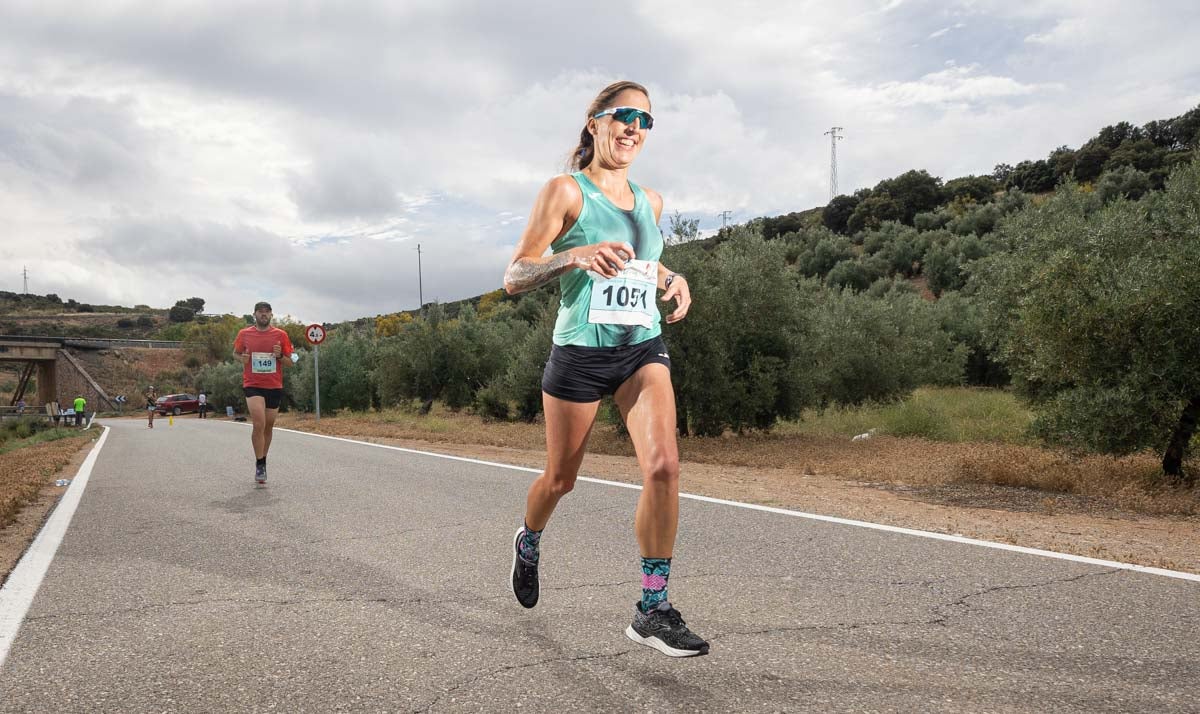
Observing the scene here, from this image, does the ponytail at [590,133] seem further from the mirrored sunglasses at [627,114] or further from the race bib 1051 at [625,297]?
the race bib 1051 at [625,297]

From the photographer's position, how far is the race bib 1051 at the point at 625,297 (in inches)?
128

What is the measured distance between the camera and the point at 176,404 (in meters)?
63.4

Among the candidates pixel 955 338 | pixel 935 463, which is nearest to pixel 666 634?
pixel 935 463

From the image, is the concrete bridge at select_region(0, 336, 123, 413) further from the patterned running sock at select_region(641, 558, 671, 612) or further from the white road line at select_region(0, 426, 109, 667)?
the patterned running sock at select_region(641, 558, 671, 612)

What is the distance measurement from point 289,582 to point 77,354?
332ft

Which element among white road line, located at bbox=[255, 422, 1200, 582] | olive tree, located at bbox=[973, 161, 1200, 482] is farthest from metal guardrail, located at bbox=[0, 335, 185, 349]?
olive tree, located at bbox=[973, 161, 1200, 482]

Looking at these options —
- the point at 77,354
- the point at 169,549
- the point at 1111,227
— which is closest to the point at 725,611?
the point at 169,549

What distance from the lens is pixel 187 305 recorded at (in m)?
183

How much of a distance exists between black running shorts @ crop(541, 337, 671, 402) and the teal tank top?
0.10 ft

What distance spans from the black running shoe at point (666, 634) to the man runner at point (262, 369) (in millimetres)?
7012

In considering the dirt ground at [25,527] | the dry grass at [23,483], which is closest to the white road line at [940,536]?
the dirt ground at [25,527]

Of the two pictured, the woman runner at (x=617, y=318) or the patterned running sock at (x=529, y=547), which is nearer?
the woman runner at (x=617, y=318)

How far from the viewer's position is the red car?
203 feet

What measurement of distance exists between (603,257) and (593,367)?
1.64 ft
